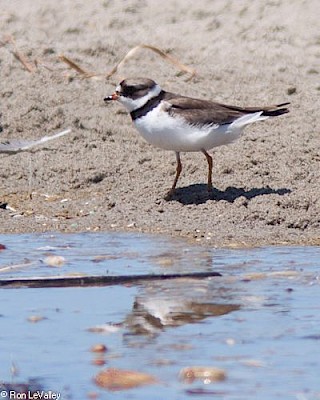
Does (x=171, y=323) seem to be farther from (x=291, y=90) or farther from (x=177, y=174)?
(x=291, y=90)

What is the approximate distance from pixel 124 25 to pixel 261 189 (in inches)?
148

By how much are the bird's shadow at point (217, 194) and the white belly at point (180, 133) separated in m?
0.29

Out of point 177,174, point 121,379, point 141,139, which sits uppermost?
point 141,139

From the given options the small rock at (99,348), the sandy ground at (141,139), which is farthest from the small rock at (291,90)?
the small rock at (99,348)

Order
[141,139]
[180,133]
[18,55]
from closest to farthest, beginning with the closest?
[180,133], [141,139], [18,55]

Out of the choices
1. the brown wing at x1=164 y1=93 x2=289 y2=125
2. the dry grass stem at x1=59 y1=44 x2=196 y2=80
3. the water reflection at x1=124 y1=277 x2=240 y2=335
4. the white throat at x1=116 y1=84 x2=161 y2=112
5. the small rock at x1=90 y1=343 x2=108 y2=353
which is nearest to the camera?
the small rock at x1=90 y1=343 x2=108 y2=353

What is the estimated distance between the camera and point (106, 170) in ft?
29.4

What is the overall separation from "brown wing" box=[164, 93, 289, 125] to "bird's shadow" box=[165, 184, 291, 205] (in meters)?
0.44

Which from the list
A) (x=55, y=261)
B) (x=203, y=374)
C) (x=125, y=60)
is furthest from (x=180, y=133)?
(x=203, y=374)

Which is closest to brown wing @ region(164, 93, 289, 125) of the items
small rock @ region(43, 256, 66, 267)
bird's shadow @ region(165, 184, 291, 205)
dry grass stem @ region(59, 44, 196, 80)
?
bird's shadow @ region(165, 184, 291, 205)

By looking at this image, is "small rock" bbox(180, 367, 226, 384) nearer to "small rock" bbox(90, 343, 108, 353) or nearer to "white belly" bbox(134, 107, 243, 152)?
"small rock" bbox(90, 343, 108, 353)

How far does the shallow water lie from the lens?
456cm

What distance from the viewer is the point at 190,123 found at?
27.7ft

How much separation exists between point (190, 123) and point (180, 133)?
96 millimetres
